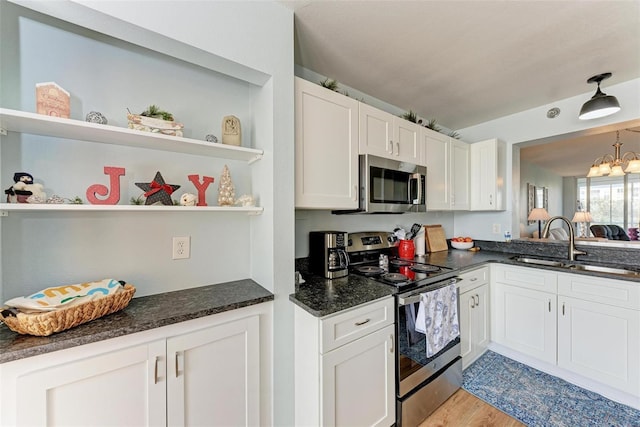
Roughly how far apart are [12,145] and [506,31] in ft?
8.57

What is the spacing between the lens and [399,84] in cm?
215

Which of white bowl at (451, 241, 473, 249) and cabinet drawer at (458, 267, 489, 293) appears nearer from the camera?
cabinet drawer at (458, 267, 489, 293)

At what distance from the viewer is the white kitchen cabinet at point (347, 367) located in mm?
1188

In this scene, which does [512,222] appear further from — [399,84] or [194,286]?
[194,286]

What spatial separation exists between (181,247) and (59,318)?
57 cm

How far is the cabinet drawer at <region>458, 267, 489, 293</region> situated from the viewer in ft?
6.64

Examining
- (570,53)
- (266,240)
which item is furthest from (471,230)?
(266,240)

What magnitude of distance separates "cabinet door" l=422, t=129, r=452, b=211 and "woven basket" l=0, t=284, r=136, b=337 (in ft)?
7.82

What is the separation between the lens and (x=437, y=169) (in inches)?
96.3

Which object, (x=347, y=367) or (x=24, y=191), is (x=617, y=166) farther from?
(x=24, y=191)

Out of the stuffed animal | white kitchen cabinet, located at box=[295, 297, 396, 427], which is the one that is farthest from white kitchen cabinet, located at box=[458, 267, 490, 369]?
the stuffed animal

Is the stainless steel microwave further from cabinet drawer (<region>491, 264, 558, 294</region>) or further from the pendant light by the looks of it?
the pendant light

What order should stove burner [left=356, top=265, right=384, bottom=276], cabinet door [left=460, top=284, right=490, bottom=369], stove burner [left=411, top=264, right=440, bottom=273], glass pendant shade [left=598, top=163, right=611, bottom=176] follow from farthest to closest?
1. glass pendant shade [left=598, top=163, right=611, bottom=176]
2. cabinet door [left=460, top=284, right=490, bottom=369]
3. stove burner [left=411, top=264, right=440, bottom=273]
4. stove burner [left=356, top=265, right=384, bottom=276]

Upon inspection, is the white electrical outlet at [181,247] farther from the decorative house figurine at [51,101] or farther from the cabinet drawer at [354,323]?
the cabinet drawer at [354,323]
